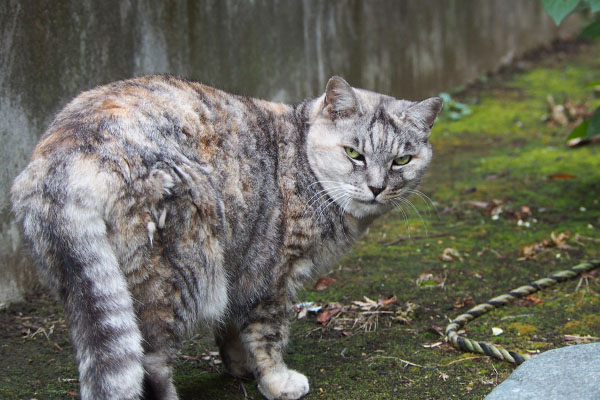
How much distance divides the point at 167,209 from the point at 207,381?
3.56 ft

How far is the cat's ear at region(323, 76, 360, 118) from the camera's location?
324 centimetres

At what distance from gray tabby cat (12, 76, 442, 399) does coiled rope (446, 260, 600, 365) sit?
0.69m

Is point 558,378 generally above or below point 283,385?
above

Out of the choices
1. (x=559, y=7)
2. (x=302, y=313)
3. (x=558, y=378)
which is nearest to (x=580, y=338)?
(x=558, y=378)

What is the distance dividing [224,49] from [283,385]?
2.82 metres

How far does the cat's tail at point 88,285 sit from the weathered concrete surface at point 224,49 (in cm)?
141

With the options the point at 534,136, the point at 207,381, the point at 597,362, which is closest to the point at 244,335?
the point at 207,381

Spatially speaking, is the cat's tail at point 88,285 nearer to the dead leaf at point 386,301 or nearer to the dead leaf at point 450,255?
the dead leaf at point 386,301

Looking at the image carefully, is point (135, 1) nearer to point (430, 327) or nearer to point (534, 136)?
point (430, 327)

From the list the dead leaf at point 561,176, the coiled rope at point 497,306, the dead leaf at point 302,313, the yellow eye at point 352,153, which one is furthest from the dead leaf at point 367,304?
the dead leaf at point 561,176

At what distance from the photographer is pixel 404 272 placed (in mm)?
4230

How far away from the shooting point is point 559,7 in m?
3.72

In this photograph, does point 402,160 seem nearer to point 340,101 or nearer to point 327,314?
point 340,101

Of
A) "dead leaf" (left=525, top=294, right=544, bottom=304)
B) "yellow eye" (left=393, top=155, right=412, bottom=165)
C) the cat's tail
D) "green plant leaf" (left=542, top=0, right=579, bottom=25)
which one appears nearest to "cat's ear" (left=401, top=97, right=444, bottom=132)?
"yellow eye" (left=393, top=155, right=412, bottom=165)
